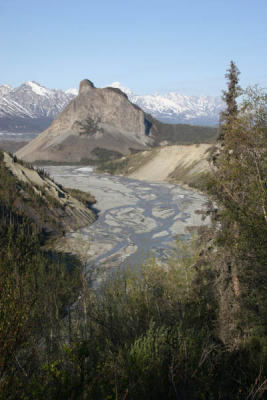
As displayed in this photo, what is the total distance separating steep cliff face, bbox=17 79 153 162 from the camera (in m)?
153

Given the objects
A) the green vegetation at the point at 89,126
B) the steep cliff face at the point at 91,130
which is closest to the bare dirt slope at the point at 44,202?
the steep cliff face at the point at 91,130

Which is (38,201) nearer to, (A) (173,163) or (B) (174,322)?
(B) (174,322)

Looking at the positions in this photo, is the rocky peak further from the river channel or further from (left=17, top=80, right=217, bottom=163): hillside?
the river channel

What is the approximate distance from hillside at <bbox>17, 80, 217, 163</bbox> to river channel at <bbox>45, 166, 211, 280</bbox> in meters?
73.6

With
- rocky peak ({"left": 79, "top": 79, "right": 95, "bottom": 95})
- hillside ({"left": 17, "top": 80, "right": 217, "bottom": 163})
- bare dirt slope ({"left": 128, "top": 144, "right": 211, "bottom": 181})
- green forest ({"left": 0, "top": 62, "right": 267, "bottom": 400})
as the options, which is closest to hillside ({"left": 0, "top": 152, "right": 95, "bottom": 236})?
green forest ({"left": 0, "top": 62, "right": 267, "bottom": 400})

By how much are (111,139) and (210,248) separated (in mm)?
153118

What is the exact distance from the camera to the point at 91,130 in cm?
16925

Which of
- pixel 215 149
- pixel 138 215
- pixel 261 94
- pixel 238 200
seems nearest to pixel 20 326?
pixel 238 200

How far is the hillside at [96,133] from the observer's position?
5950 inches

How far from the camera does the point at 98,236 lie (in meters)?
39.6

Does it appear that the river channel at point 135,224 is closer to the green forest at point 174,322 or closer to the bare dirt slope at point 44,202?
the bare dirt slope at point 44,202

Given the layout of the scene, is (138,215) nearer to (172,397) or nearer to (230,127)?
(230,127)

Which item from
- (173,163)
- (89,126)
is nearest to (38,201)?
(173,163)

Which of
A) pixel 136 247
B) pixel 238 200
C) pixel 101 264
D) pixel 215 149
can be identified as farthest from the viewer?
pixel 136 247
